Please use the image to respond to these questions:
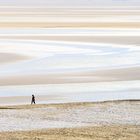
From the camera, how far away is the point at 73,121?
682 inches

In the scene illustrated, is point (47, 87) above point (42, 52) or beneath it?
beneath

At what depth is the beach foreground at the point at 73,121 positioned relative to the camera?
50.7 feet

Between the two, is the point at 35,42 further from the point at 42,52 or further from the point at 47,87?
the point at 47,87

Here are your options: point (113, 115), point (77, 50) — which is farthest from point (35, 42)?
point (113, 115)

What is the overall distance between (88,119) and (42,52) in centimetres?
2335

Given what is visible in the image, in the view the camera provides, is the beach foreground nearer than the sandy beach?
Yes

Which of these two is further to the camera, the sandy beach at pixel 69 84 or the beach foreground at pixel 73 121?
the sandy beach at pixel 69 84

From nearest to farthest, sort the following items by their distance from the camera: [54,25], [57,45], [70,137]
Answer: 1. [70,137]
2. [57,45]
3. [54,25]

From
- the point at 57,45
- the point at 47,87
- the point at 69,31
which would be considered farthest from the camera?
the point at 69,31

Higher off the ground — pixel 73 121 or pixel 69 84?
pixel 69 84

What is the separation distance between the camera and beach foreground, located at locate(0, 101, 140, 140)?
50.7ft

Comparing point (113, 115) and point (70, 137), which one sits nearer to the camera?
point (70, 137)

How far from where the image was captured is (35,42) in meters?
47.1

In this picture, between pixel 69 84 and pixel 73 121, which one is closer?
pixel 73 121
